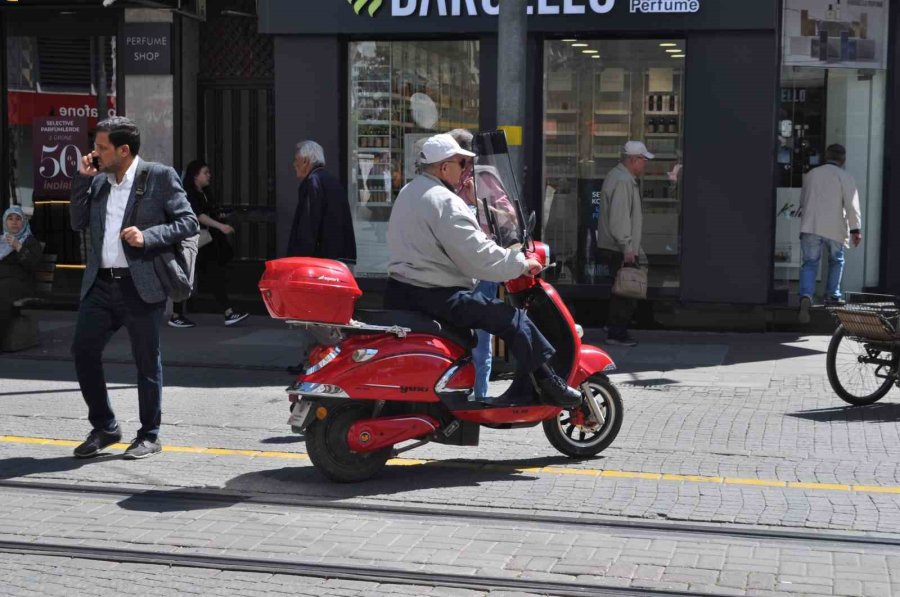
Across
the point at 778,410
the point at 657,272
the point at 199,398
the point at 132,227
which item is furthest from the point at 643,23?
the point at 132,227

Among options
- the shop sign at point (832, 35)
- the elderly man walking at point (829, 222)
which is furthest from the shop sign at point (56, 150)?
the elderly man walking at point (829, 222)

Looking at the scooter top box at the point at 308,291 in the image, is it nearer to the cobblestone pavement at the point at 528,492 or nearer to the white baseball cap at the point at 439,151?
the white baseball cap at the point at 439,151

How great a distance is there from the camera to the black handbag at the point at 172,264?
24.8 ft

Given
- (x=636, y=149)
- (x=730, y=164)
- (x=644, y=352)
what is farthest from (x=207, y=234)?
(x=730, y=164)

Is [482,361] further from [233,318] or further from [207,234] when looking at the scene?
[233,318]

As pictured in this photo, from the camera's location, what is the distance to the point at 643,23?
13453mm

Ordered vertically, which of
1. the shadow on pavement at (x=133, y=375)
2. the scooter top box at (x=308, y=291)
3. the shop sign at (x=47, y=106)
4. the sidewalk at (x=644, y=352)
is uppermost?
the shop sign at (x=47, y=106)

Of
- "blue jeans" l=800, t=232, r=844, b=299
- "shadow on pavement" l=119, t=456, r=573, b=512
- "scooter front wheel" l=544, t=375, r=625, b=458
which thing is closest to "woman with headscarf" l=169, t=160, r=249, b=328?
"blue jeans" l=800, t=232, r=844, b=299

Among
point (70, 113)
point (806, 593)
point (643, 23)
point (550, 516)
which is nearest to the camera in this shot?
point (806, 593)

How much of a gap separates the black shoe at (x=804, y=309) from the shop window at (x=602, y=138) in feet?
4.21

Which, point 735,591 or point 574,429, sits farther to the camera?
point 574,429

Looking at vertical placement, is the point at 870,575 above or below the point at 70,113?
below

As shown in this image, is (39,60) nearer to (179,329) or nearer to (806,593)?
(179,329)

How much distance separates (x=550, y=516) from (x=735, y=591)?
1.32 m
